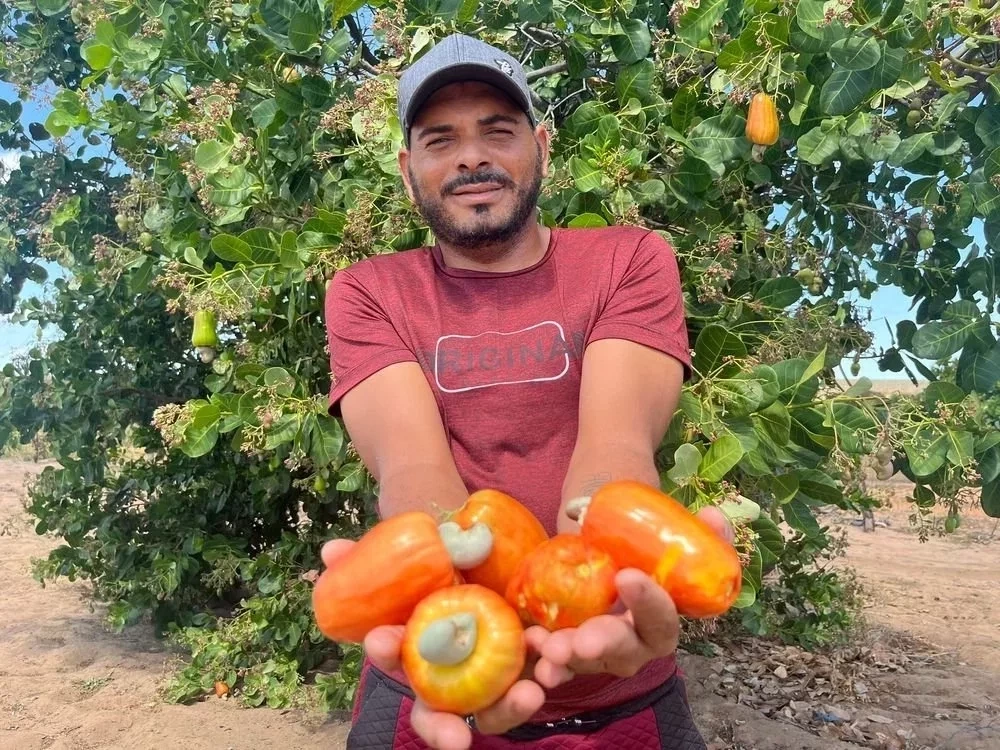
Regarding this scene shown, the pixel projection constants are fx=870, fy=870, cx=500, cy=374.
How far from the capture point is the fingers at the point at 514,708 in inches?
50.6

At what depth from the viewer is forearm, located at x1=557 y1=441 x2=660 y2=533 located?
1.66 metres


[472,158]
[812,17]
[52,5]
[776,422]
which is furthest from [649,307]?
[52,5]

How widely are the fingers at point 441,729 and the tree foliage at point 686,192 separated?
1046 millimetres

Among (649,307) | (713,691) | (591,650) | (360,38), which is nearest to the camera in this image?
(591,650)

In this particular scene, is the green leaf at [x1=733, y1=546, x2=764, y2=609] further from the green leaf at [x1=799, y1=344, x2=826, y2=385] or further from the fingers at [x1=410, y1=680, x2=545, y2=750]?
the fingers at [x1=410, y1=680, x2=545, y2=750]

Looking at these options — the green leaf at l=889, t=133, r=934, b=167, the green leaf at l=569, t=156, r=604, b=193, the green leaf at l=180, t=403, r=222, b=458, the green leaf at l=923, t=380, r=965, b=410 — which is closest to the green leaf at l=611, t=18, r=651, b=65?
the green leaf at l=569, t=156, r=604, b=193

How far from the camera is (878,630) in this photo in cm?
586

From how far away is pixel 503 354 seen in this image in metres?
1.95

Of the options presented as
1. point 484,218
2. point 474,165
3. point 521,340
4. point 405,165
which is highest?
point 405,165

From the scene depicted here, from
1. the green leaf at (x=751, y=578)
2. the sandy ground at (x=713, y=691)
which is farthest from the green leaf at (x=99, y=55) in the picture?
the sandy ground at (x=713, y=691)

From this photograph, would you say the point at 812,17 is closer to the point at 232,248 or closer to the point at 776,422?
the point at 776,422

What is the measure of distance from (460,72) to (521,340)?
646 mm

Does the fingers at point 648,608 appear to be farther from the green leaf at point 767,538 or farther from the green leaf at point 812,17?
the green leaf at point 812,17

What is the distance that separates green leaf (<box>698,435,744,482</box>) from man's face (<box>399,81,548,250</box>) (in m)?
0.74
